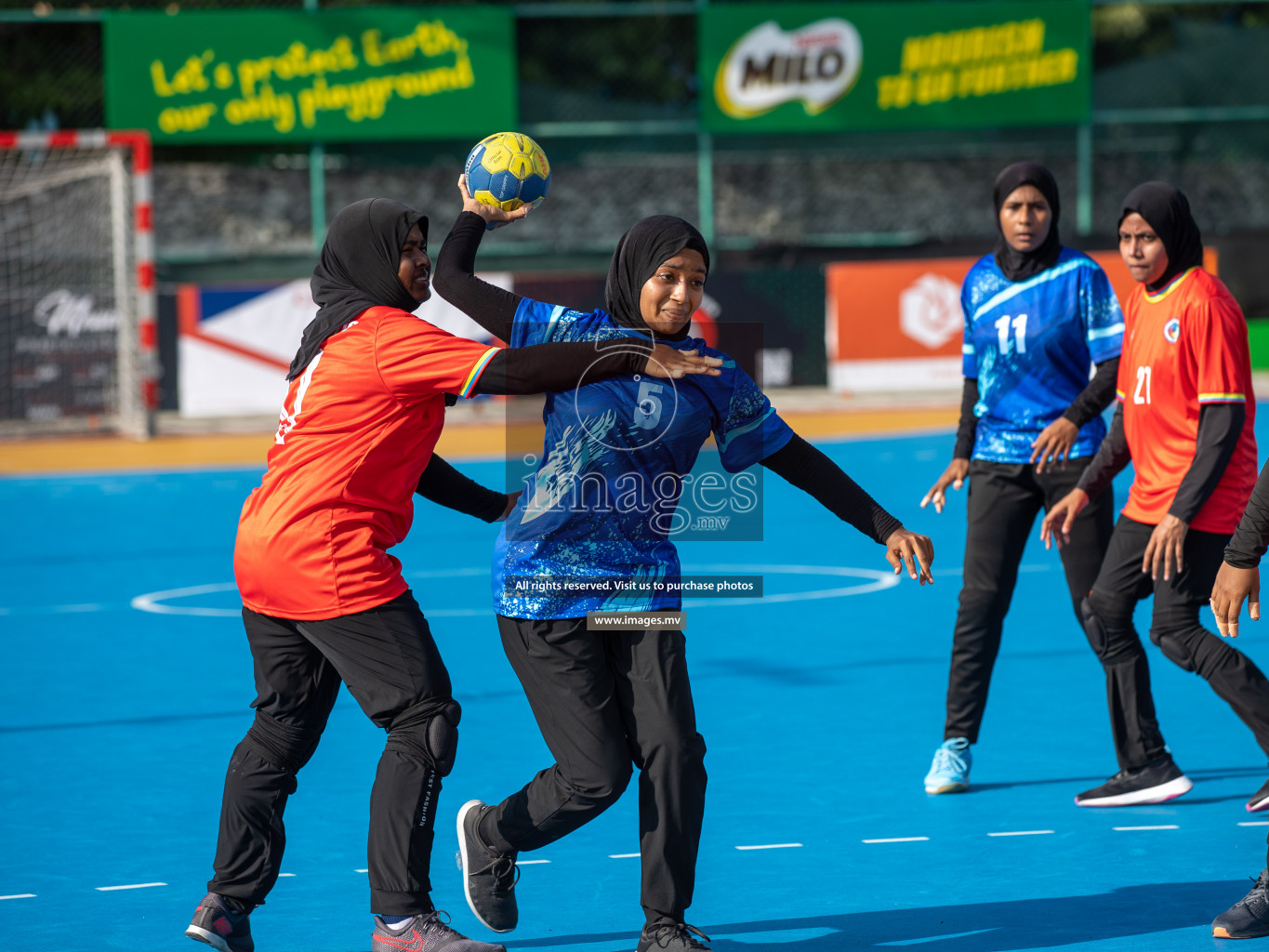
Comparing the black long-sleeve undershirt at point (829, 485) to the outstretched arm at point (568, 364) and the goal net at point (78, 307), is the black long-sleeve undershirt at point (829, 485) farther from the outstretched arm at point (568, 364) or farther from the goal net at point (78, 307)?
the goal net at point (78, 307)

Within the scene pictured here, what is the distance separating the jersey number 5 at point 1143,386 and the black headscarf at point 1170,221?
29 cm

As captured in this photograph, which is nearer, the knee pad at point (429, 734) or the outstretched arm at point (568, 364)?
the outstretched arm at point (568, 364)

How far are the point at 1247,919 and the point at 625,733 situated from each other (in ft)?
5.74

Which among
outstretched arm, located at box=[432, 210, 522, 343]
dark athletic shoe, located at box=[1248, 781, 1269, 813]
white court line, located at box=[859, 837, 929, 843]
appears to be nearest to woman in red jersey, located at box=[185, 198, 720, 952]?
outstretched arm, located at box=[432, 210, 522, 343]

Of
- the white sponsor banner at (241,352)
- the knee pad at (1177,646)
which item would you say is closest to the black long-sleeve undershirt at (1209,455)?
the knee pad at (1177,646)

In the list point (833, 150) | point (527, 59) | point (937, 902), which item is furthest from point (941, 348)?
point (937, 902)

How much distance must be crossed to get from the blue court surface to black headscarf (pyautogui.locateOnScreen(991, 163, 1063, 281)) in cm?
188

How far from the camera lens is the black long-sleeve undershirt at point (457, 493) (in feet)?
16.7

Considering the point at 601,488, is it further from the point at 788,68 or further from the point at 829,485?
the point at 788,68

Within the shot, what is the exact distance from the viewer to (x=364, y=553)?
4.59 meters

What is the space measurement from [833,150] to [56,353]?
11459 millimetres

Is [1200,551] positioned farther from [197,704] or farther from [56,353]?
[56,353]

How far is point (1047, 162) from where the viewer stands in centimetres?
2788

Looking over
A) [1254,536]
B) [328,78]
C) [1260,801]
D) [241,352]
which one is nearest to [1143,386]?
[1254,536]
